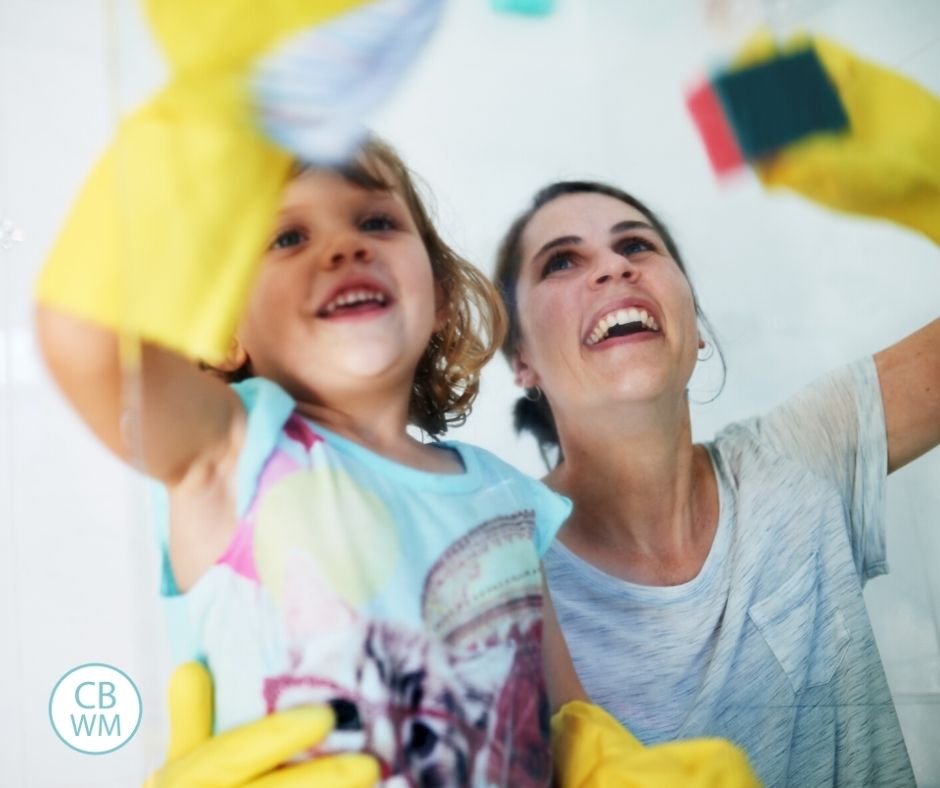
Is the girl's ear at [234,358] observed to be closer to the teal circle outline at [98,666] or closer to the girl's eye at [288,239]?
the girl's eye at [288,239]

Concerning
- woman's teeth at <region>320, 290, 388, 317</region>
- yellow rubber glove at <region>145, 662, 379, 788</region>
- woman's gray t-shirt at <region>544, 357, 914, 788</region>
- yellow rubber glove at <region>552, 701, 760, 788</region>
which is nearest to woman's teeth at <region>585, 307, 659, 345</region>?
woman's gray t-shirt at <region>544, 357, 914, 788</region>

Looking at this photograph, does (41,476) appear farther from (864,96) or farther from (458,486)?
(864,96)

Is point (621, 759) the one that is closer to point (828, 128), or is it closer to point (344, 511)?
point (344, 511)

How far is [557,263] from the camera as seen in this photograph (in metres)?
1.06

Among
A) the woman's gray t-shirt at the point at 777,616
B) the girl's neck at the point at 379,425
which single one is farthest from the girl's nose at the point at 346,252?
the woman's gray t-shirt at the point at 777,616

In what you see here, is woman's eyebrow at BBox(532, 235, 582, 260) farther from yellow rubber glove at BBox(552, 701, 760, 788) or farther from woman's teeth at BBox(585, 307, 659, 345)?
yellow rubber glove at BBox(552, 701, 760, 788)

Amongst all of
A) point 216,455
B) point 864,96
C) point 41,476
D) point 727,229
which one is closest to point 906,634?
point 727,229

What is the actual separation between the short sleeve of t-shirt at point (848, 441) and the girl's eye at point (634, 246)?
216mm

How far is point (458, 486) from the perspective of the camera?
915 millimetres

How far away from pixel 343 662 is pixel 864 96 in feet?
2.69

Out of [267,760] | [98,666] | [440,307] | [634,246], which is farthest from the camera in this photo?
[634,246]

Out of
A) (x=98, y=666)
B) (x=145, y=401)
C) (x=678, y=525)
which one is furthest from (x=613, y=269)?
(x=98, y=666)

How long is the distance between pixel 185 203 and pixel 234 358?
5.4 inches

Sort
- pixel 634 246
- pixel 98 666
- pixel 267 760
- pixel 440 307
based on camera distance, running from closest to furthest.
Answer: pixel 267 760, pixel 98 666, pixel 440 307, pixel 634 246
